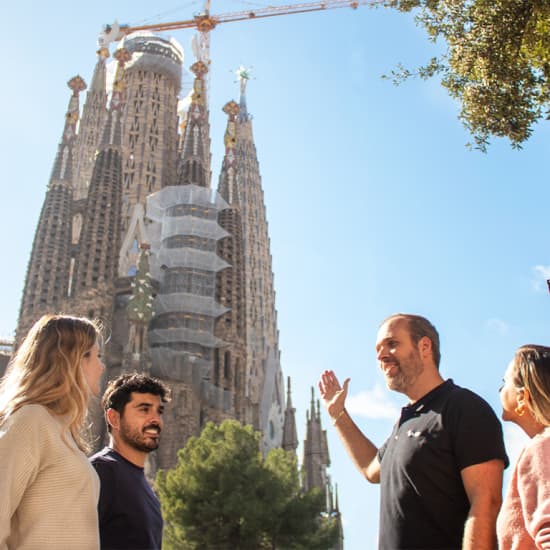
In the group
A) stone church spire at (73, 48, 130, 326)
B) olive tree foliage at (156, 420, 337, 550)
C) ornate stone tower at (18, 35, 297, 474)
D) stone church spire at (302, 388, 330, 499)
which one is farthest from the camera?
stone church spire at (302, 388, 330, 499)

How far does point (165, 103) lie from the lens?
57781mm

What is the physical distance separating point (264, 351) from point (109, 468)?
181 ft

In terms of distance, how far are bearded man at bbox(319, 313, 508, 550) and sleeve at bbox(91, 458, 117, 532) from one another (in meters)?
1.35

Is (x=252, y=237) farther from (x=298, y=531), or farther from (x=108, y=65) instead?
(x=298, y=531)

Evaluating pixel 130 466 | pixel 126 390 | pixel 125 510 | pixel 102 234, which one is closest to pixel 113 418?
pixel 126 390

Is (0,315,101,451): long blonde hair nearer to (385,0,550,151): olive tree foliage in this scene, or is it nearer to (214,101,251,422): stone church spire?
(385,0,550,151): olive tree foliage

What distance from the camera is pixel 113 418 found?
14.0ft

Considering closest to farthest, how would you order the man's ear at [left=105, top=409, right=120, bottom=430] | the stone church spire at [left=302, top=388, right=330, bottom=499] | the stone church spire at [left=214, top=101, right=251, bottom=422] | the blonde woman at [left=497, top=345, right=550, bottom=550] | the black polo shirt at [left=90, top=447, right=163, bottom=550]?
the blonde woman at [left=497, top=345, right=550, bottom=550] < the black polo shirt at [left=90, top=447, right=163, bottom=550] < the man's ear at [left=105, top=409, right=120, bottom=430] < the stone church spire at [left=214, top=101, right=251, bottom=422] < the stone church spire at [left=302, top=388, right=330, bottom=499]

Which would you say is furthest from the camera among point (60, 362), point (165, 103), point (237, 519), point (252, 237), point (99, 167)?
point (252, 237)

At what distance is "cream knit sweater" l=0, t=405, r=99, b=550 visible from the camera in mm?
2727

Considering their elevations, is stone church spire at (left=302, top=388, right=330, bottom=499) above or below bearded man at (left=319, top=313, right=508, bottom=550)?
above

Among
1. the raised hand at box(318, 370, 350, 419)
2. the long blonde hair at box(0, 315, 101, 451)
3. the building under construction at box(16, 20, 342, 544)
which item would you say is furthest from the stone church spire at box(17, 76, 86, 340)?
the long blonde hair at box(0, 315, 101, 451)

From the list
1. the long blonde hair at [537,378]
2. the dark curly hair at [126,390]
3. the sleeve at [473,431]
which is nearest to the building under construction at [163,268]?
the dark curly hair at [126,390]

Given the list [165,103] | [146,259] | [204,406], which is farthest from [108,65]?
[204,406]
